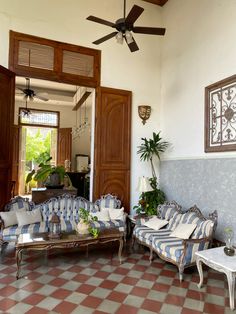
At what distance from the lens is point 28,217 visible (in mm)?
4414

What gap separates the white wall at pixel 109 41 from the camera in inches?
195

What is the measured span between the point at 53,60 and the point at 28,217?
10.6 feet

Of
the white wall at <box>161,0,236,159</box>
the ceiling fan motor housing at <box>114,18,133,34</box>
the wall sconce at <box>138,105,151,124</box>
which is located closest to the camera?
the ceiling fan motor housing at <box>114,18,133,34</box>

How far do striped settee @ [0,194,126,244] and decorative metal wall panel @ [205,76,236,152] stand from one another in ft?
7.31

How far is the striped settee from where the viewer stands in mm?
4152

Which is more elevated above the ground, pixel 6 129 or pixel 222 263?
pixel 6 129

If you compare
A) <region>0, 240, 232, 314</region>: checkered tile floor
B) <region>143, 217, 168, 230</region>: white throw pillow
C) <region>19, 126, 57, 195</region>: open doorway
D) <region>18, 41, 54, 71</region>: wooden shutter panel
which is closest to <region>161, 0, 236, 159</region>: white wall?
<region>143, 217, 168, 230</region>: white throw pillow

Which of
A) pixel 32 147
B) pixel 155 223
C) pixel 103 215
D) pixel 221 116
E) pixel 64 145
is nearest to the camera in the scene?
pixel 221 116

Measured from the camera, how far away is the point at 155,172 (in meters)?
6.20

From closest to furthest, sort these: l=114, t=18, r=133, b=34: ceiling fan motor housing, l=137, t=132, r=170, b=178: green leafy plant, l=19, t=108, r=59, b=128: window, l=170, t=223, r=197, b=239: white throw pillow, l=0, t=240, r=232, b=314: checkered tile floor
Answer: l=0, t=240, r=232, b=314: checkered tile floor, l=114, t=18, r=133, b=34: ceiling fan motor housing, l=170, t=223, r=197, b=239: white throw pillow, l=137, t=132, r=170, b=178: green leafy plant, l=19, t=108, r=59, b=128: window

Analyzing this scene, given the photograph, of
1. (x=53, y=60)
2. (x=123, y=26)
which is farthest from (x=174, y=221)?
(x=53, y=60)

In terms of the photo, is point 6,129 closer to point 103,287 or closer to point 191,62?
point 103,287

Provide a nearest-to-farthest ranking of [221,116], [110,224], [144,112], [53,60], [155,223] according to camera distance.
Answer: [221,116], [155,223], [110,224], [53,60], [144,112]

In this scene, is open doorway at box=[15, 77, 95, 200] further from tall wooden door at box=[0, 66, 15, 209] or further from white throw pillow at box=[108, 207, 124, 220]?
tall wooden door at box=[0, 66, 15, 209]
